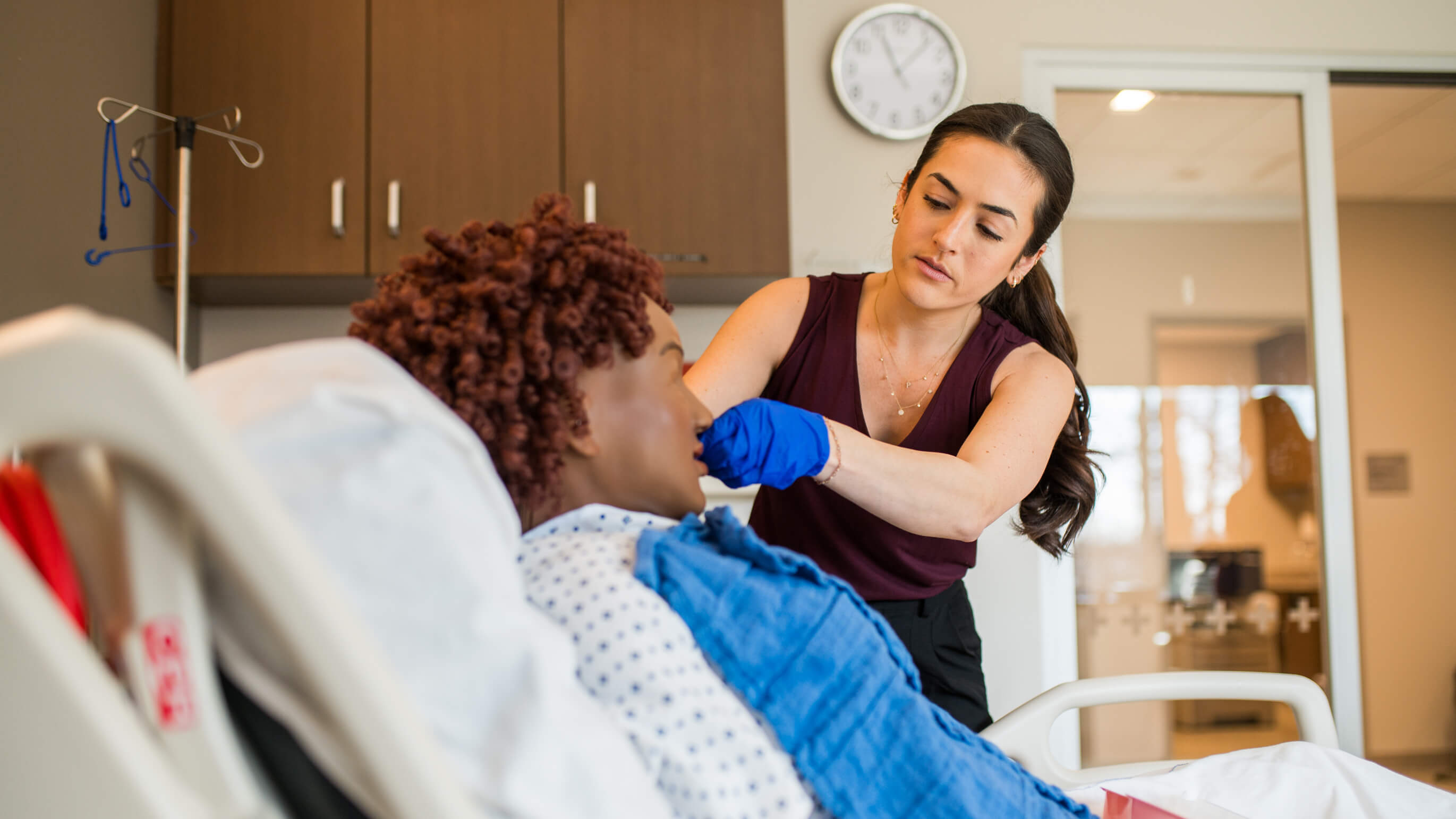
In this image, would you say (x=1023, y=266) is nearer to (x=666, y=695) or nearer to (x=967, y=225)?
(x=967, y=225)

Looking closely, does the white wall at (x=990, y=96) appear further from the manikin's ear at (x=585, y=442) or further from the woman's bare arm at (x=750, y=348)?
the manikin's ear at (x=585, y=442)

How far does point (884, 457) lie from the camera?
1113 millimetres

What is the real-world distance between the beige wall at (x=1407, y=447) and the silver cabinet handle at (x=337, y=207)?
125 inches

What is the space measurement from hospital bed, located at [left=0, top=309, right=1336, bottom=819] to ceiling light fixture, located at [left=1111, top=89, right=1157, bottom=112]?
9.71ft

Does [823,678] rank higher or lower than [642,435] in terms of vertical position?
lower

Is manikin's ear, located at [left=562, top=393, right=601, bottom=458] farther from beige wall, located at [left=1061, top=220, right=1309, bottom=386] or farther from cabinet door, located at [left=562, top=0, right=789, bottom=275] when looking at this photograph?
beige wall, located at [left=1061, top=220, right=1309, bottom=386]

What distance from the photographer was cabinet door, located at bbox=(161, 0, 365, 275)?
2.31 metres

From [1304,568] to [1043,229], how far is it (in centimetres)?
207

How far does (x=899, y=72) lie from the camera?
2.69m

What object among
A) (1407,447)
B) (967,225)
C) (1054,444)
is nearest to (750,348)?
(967,225)

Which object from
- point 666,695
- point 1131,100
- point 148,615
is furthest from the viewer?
point 1131,100

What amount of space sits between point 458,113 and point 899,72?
1.18 m

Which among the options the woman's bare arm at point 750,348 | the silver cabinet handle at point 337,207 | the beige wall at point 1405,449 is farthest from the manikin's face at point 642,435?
the beige wall at point 1405,449

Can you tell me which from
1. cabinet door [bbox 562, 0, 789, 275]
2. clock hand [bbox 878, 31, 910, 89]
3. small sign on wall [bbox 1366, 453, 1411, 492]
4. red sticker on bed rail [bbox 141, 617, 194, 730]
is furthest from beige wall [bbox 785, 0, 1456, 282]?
red sticker on bed rail [bbox 141, 617, 194, 730]
